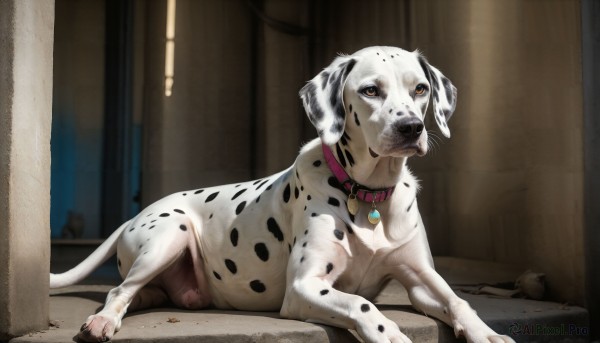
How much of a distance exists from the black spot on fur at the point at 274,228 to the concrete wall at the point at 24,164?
1232 millimetres

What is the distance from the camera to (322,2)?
26.3ft

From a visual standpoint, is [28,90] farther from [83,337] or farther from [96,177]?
[96,177]

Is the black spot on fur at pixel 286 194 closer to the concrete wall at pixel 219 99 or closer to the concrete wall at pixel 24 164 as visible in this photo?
the concrete wall at pixel 24 164

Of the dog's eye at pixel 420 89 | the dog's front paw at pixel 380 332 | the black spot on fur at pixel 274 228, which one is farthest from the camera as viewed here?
the black spot on fur at pixel 274 228

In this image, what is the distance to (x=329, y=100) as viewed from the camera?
4.32 meters

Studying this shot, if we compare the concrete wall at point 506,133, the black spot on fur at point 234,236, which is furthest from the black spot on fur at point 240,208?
the concrete wall at point 506,133

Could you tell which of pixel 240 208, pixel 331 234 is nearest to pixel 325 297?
pixel 331 234

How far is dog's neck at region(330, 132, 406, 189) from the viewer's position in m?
4.30

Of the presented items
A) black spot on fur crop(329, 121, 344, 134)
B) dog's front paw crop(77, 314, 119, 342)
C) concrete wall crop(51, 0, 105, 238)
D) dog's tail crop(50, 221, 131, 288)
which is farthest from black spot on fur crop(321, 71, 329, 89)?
concrete wall crop(51, 0, 105, 238)

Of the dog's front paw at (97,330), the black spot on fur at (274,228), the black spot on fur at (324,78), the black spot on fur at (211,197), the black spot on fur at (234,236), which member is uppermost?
the black spot on fur at (324,78)

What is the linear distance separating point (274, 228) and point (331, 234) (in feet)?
1.72

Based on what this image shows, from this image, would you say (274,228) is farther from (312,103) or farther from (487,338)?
(487,338)

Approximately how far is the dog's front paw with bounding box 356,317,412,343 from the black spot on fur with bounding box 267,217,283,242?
101 centimetres

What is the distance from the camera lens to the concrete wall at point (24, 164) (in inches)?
150
